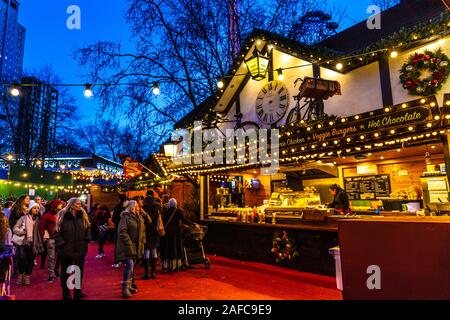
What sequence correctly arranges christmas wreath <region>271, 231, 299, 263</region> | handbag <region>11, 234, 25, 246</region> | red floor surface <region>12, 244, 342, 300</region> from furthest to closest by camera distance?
christmas wreath <region>271, 231, 299, 263</region>, handbag <region>11, 234, 25, 246</region>, red floor surface <region>12, 244, 342, 300</region>

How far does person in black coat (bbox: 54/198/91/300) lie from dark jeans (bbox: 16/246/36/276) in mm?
2253

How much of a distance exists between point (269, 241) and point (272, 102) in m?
4.84

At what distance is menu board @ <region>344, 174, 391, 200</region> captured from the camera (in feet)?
34.6

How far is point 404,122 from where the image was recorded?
6.30 m

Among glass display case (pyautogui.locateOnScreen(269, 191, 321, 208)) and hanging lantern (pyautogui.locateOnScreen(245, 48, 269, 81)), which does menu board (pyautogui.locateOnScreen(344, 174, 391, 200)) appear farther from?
hanging lantern (pyautogui.locateOnScreen(245, 48, 269, 81))

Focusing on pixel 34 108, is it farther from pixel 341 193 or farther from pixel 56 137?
pixel 341 193

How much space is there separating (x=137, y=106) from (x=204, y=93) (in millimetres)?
3880

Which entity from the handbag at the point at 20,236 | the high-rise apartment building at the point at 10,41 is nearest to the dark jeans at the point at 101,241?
the handbag at the point at 20,236

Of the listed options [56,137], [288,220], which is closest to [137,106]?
[288,220]

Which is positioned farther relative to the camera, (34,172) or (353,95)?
(34,172)

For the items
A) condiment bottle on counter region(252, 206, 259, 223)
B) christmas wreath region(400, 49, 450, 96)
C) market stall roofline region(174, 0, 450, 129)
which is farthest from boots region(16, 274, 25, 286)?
christmas wreath region(400, 49, 450, 96)

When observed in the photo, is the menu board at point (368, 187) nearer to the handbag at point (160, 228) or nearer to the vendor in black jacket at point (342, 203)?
the vendor in black jacket at point (342, 203)

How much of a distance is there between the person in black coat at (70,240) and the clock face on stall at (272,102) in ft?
23.1

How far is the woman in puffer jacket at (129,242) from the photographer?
607 cm
